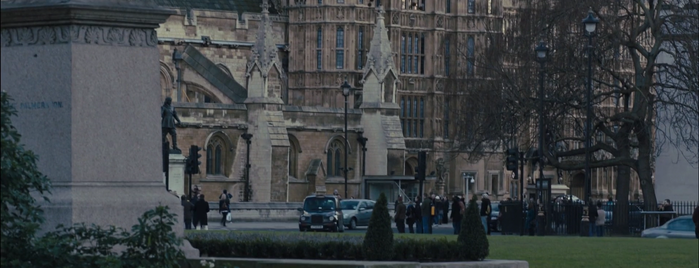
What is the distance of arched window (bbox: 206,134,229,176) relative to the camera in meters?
77.1

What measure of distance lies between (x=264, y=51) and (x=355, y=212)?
791 inches

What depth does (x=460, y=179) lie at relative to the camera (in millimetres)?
92062

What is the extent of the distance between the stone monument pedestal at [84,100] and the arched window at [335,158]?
63930mm

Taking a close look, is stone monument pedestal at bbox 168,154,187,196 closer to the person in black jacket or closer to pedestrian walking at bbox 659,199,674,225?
the person in black jacket

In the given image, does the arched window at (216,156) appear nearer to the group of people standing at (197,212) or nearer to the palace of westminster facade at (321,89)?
the palace of westminster facade at (321,89)

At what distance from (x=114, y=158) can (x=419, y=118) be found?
74253 mm

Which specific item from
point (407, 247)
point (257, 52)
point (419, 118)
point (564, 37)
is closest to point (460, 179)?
point (419, 118)

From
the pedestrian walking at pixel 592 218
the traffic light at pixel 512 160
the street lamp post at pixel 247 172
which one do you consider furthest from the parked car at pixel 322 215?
the street lamp post at pixel 247 172

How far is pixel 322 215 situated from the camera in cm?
5656

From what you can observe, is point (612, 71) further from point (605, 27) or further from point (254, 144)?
point (254, 144)

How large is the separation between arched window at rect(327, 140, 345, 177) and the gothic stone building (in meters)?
0.05

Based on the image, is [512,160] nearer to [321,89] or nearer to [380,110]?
[380,110]

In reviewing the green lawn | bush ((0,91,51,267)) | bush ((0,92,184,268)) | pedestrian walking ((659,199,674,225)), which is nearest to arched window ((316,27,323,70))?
pedestrian walking ((659,199,674,225))

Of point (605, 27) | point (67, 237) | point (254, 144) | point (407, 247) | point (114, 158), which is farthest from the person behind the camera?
point (254, 144)
